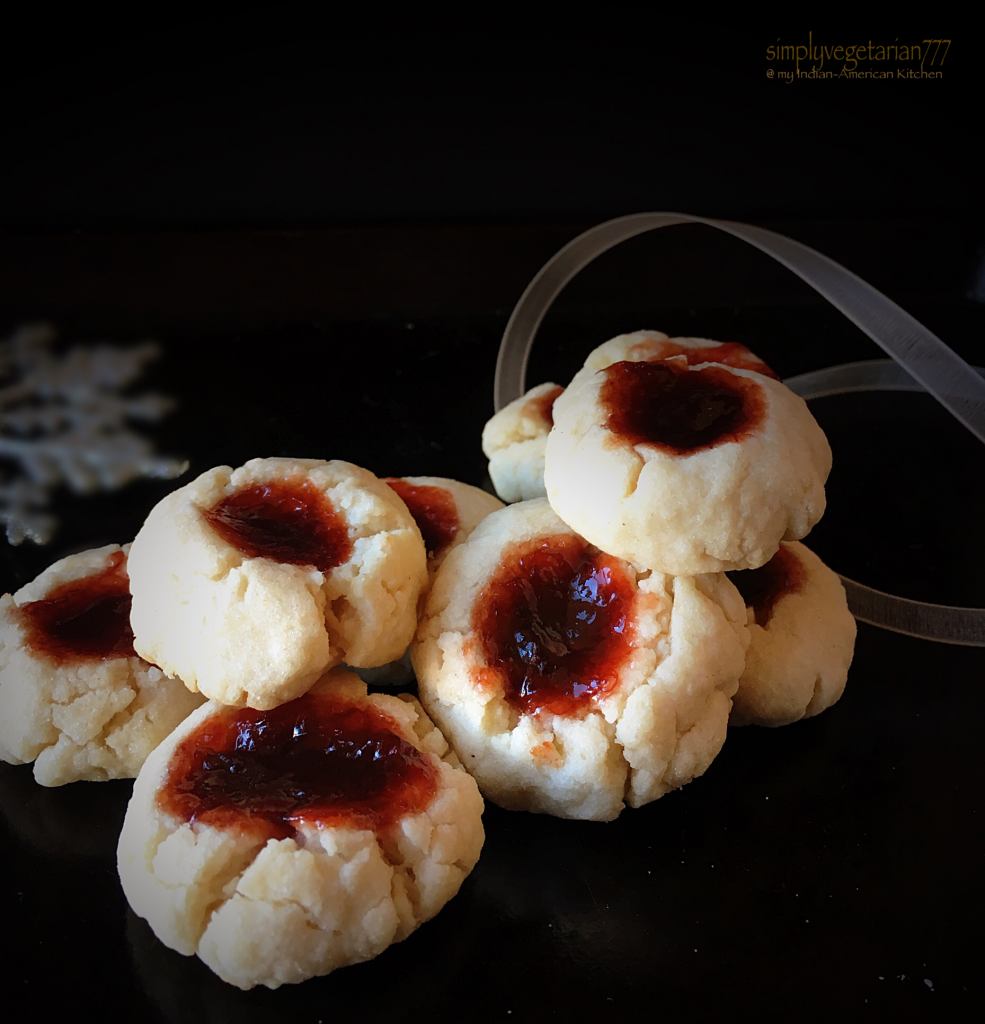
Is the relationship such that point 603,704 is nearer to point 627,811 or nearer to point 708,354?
point 627,811

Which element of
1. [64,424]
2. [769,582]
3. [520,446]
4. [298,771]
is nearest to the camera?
[298,771]

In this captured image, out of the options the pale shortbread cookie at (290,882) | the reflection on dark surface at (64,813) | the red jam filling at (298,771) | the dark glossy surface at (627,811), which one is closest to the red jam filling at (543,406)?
the dark glossy surface at (627,811)

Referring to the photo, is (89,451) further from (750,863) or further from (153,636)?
(750,863)

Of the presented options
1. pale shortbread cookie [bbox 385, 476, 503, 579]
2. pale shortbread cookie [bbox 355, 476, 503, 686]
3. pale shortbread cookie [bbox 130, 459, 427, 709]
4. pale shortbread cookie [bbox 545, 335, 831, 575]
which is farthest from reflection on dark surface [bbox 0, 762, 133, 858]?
pale shortbread cookie [bbox 545, 335, 831, 575]

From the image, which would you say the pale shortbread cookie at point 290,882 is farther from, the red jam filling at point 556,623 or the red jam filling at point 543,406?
the red jam filling at point 543,406

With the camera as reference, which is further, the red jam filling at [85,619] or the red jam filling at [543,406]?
the red jam filling at [543,406]

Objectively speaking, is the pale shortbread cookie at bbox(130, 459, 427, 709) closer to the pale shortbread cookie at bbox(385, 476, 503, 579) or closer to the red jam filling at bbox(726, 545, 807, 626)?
the pale shortbread cookie at bbox(385, 476, 503, 579)

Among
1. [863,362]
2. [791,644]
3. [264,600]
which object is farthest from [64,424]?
[863,362]
